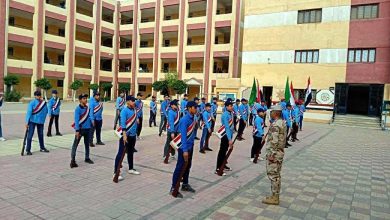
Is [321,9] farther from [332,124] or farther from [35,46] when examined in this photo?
[35,46]

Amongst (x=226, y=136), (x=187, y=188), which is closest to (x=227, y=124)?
(x=226, y=136)

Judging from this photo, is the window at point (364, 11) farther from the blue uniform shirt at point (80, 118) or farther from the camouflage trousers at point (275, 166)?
the blue uniform shirt at point (80, 118)

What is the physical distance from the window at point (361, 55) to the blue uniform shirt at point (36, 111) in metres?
24.8

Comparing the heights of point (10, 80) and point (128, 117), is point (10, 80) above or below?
above

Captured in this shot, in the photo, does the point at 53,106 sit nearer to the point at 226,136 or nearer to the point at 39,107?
the point at 39,107

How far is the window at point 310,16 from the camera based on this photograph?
26.3 meters

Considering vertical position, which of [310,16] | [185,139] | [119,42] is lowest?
[185,139]

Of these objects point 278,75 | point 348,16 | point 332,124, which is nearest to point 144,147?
point 332,124

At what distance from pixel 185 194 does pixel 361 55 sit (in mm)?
24768

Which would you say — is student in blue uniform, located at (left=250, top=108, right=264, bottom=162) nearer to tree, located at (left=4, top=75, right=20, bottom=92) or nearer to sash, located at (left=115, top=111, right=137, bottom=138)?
sash, located at (left=115, top=111, right=137, bottom=138)

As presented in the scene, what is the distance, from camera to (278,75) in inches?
1099

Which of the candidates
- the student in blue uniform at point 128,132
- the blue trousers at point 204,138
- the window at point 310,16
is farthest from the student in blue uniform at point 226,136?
the window at point 310,16

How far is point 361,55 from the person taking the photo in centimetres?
2477

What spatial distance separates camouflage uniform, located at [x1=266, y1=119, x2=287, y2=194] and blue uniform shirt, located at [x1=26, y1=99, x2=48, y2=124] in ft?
21.4
